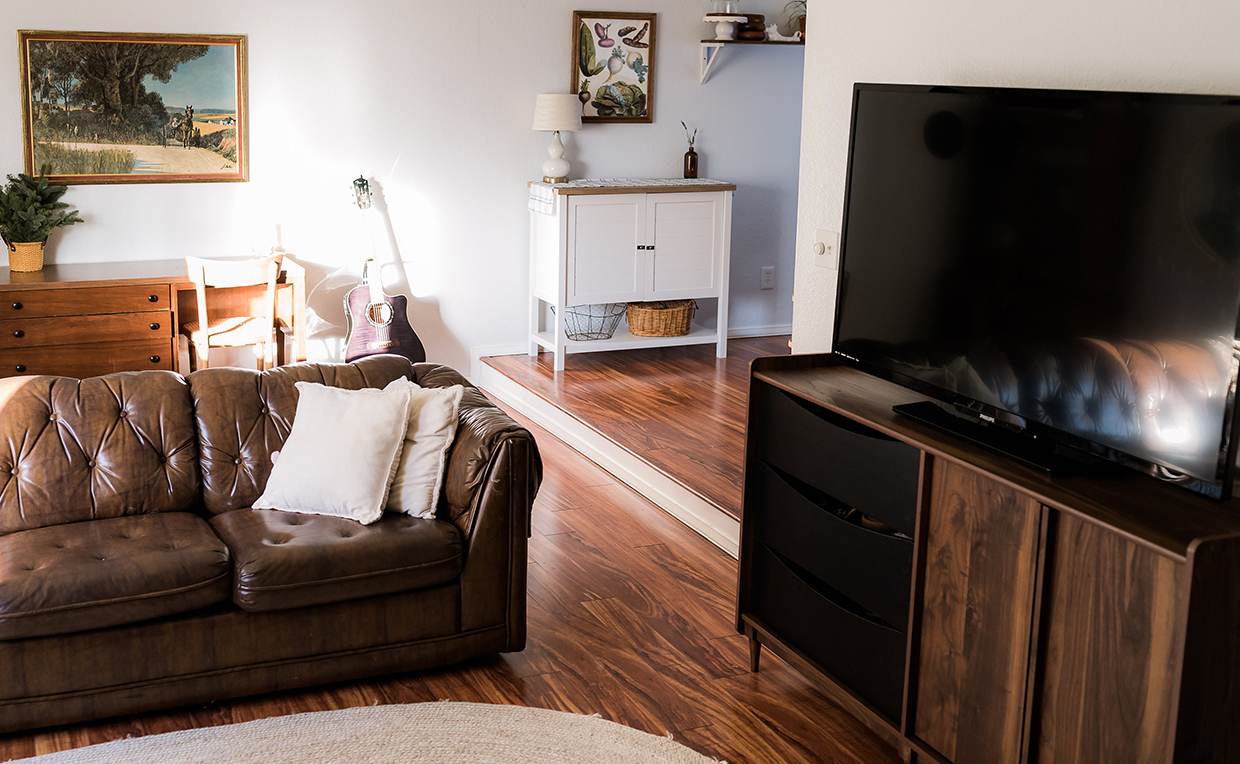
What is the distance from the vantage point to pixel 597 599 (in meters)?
3.35

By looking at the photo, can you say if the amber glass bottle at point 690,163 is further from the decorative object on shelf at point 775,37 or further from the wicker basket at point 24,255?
the wicker basket at point 24,255

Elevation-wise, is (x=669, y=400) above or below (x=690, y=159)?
below

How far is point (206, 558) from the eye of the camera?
101 inches

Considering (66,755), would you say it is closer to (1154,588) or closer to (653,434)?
(1154,588)

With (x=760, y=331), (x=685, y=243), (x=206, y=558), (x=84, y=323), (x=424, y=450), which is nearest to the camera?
(x=206, y=558)

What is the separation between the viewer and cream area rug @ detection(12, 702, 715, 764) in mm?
2463

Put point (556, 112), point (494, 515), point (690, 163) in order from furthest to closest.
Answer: point (690, 163) < point (556, 112) < point (494, 515)

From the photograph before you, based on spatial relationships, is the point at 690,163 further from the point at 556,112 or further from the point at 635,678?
the point at 635,678

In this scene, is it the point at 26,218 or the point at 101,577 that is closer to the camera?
the point at 101,577

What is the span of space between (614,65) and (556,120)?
612mm

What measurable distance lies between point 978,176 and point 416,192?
3.97 meters

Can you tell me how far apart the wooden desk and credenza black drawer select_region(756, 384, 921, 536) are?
10.3 ft

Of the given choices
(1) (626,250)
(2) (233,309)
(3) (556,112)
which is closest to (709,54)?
(3) (556,112)

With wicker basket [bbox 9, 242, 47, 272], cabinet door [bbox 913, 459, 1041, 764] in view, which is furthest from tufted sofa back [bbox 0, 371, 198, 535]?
wicker basket [bbox 9, 242, 47, 272]
